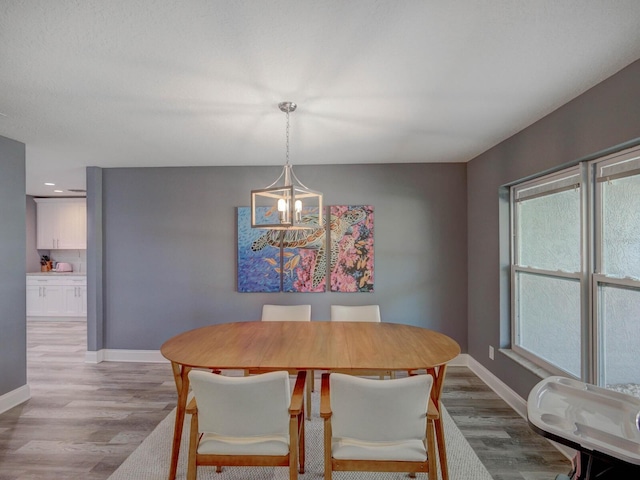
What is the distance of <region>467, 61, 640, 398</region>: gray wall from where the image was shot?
1.71 meters

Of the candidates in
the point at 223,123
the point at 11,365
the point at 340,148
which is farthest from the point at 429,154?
the point at 11,365

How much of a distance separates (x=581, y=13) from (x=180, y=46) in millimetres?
1736

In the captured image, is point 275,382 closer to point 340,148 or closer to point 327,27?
point 327,27

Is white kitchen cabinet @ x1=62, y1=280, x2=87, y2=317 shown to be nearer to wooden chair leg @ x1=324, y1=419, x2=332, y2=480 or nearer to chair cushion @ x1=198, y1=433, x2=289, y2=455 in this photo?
chair cushion @ x1=198, y1=433, x2=289, y2=455

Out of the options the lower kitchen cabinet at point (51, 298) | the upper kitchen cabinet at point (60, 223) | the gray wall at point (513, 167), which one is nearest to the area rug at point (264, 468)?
the gray wall at point (513, 167)

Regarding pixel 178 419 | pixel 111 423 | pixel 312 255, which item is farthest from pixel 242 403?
pixel 312 255

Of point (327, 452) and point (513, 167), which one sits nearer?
point (327, 452)

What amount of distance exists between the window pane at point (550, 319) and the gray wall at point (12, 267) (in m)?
4.58

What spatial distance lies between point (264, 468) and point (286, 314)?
122cm

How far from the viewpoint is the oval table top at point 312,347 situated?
69.2 inches

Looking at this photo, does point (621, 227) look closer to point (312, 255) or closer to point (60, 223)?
point (312, 255)

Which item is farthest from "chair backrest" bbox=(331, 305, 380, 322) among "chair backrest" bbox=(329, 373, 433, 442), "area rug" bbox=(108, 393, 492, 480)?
"chair backrest" bbox=(329, 373, 433, 442)

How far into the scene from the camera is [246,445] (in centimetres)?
154

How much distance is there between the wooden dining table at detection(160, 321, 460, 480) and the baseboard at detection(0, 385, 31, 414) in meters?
1.91
